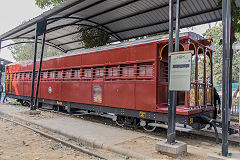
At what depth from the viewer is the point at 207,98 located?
23.8 feet

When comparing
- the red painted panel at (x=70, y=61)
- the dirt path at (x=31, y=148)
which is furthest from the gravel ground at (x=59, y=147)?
the red painted panel at (x=70, y=61)

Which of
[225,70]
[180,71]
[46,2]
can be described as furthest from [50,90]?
[46,2]

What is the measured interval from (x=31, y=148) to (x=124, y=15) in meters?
8.50

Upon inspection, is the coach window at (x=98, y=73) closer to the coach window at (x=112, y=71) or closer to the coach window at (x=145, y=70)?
the coach window at (x=112, y=71)

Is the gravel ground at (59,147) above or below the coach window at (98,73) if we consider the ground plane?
below

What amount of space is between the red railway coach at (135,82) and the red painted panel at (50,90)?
0.25 meters

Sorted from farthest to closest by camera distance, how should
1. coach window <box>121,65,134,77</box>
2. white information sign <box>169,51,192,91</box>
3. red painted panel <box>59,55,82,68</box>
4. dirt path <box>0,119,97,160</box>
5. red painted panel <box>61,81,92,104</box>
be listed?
red painted panel <box>59,55,82,68</box> < red painted panel <box>61,81,92,104</box> < coach window <box>121,65,134,77</box> < dirt path <box>0,119,97,160</box> < white information sign <box>169,51,192,91</box>

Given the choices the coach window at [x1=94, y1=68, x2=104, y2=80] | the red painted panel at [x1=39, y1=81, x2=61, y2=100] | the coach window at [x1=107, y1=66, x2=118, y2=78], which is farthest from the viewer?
the red painted panel at [x1=39, y1=81, x2=61, y2=100]

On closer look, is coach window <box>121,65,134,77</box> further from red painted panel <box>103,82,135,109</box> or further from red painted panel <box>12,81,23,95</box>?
red painted panel <box>12,81,23,95</box>

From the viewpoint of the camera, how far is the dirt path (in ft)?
15.4

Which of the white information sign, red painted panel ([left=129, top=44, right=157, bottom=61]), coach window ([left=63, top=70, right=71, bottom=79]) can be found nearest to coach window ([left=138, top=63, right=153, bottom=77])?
red painted panel ([left=129, top=44, right=157, bottom=61])

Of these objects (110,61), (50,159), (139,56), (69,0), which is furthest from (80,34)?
(50,159)

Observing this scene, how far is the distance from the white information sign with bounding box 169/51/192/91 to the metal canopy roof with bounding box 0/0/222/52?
16.3 feet

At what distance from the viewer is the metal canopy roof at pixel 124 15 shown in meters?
9.42
